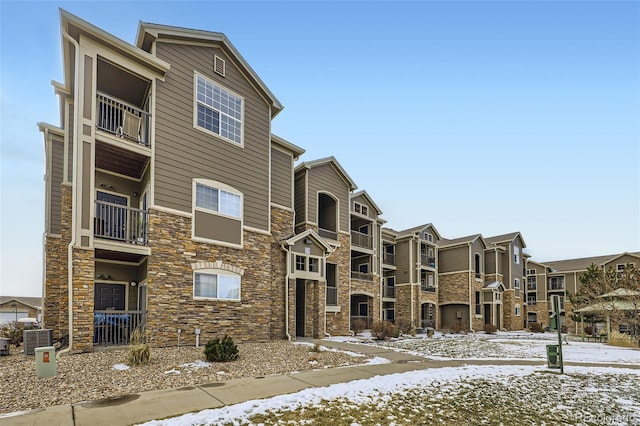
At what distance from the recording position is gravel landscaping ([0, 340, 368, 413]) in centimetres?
698

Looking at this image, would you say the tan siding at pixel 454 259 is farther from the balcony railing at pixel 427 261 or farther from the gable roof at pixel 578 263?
the gable roof at pixel 578 263

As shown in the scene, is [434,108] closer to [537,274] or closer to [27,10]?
[27,10]

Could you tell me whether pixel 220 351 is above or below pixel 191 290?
below

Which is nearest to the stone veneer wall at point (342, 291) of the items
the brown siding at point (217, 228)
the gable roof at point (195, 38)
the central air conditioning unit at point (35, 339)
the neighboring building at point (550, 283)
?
the brown siding at point (217, 228)

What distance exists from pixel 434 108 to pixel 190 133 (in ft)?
55.0

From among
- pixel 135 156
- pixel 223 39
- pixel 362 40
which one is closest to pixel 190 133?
pixel 135 156

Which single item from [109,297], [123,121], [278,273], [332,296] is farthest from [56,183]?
[332,296]

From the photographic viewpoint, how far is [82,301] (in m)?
10.9

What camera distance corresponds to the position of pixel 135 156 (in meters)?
13.3

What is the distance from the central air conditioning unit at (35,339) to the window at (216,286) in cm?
444

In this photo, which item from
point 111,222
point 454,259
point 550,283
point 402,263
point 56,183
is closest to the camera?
point 111,222

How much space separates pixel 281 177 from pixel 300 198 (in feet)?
10.7

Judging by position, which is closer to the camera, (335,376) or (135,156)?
(335,376)

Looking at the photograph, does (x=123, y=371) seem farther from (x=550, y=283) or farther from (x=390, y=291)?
(x=550, y=283)
